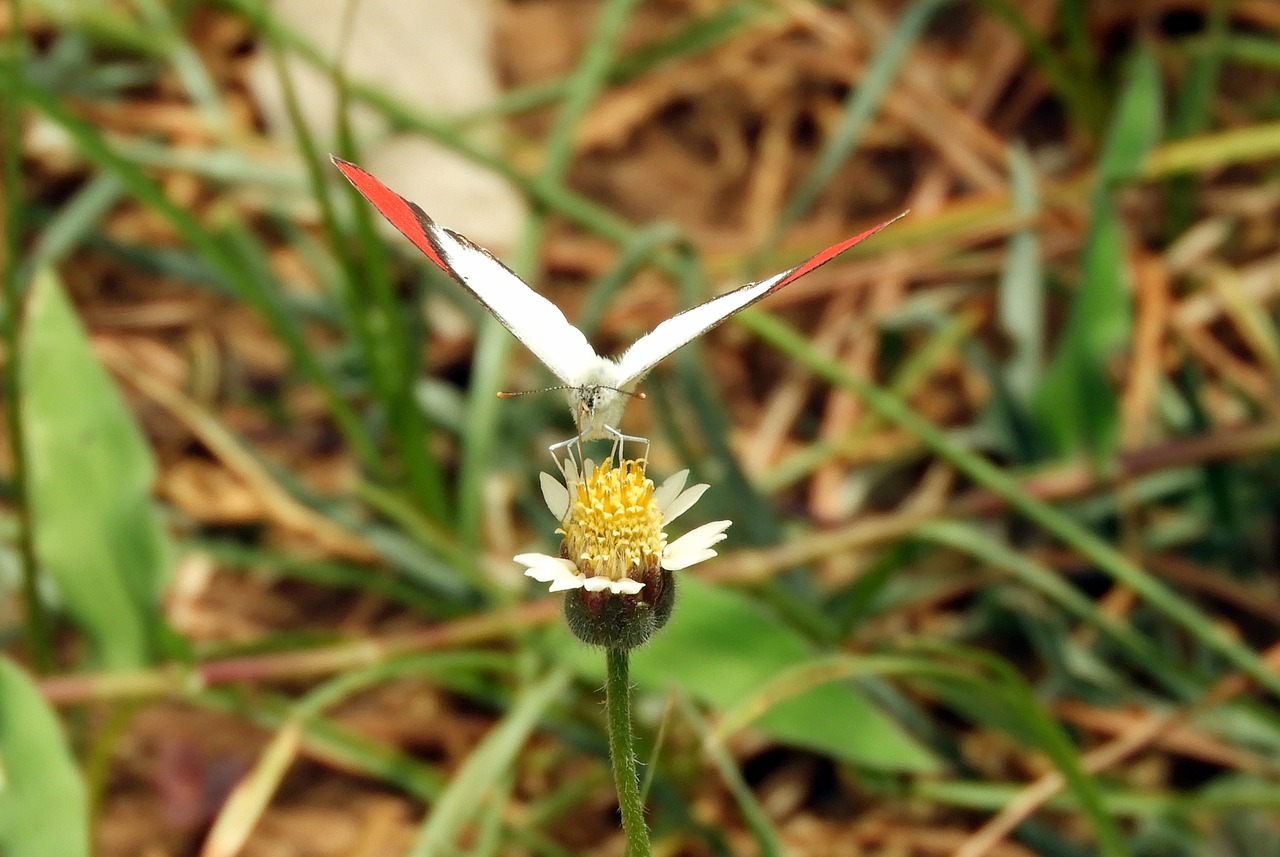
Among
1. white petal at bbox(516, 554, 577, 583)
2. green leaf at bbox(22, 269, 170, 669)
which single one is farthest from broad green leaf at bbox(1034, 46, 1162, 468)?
green leaf at bbox(22, 269, 170, 669)

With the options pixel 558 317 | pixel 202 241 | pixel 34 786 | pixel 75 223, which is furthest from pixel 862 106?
pixel 34 786

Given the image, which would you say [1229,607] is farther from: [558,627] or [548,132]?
[548,132]

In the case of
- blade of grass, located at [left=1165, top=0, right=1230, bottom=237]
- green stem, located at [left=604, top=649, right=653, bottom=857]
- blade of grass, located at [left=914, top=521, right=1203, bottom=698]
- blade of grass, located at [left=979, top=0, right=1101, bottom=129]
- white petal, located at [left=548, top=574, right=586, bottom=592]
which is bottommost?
green stem, located at [left=604, top=649, right=653, bottom=857]

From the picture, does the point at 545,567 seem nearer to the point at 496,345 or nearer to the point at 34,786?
the point at 34,786

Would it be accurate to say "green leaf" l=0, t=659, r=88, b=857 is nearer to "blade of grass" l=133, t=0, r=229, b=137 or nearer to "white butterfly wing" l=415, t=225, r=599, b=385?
Answer: "white butterfly wing" l=415, t=225, r=599, b=385

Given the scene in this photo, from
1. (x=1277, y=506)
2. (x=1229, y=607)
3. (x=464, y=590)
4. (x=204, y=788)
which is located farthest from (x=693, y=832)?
(x=1277, y=506)

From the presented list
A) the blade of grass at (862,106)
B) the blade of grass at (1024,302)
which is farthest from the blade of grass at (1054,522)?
the blade of grass at (862,106)
